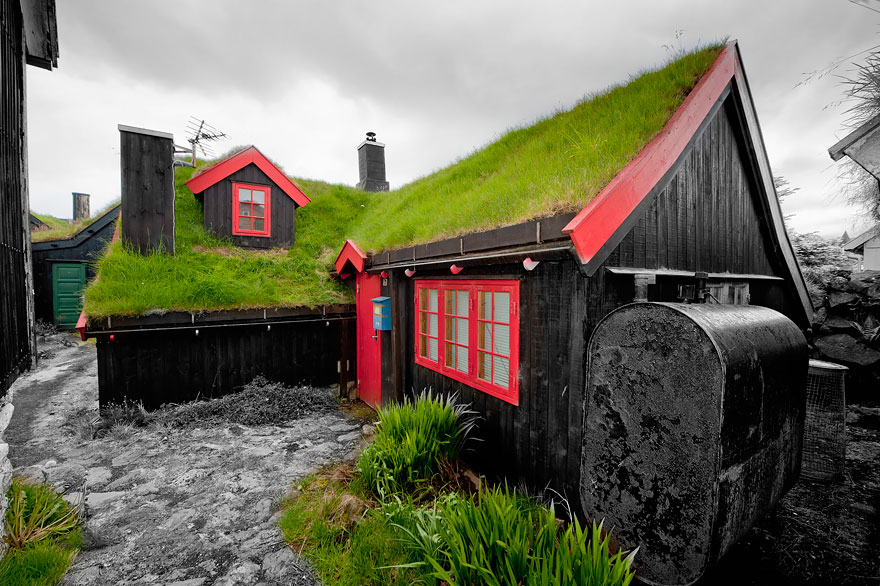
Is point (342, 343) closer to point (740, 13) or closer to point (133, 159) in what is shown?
point (133, 159)

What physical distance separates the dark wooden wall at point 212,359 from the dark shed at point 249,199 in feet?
10.5

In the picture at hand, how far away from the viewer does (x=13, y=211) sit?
383 cm

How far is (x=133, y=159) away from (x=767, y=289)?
38.0 feet

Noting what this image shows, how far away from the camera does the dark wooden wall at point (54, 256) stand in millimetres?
15055

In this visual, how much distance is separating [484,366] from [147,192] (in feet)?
26.7

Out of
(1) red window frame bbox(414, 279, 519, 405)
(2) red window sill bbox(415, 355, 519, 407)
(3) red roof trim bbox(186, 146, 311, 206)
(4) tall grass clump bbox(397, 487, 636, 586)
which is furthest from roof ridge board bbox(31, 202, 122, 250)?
(4) tall grass clump bbox(397, 487, 636, 586)

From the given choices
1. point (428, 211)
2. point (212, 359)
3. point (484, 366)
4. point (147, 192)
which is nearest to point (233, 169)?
point (147, 192)

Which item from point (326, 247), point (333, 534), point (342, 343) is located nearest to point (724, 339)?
point (333, 534)

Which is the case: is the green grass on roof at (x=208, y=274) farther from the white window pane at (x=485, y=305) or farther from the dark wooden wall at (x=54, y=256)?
the dark wooden wall at (x=54, y=256)

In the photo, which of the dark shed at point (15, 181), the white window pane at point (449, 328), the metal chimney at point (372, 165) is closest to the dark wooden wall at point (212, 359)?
the dark shed at point (15, 181)

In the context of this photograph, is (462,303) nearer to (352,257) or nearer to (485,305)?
(485,305)

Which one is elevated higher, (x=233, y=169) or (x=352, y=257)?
(x=233, y=169)

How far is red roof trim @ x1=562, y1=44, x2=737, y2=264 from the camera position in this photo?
9.72 feet

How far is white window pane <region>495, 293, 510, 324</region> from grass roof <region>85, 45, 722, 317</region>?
791 mm
